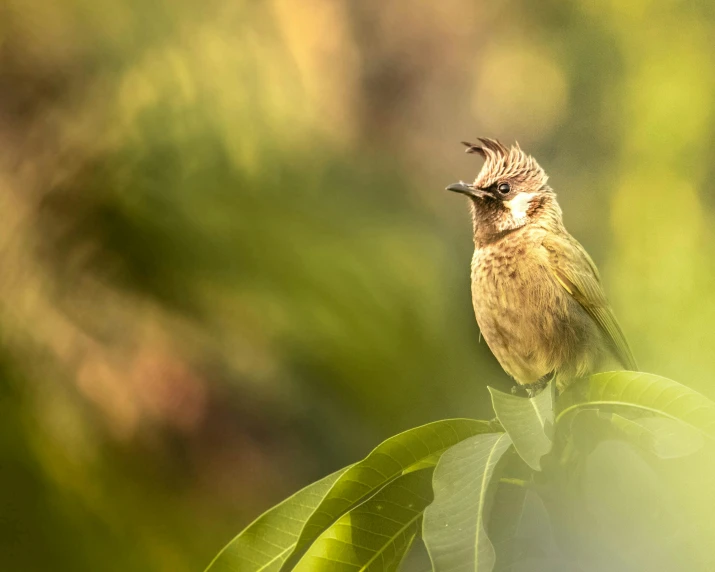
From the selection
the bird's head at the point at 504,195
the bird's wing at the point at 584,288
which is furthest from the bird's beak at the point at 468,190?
the bird's wing at the point at 584,288

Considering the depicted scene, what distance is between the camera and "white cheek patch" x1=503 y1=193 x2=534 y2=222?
3.44ft

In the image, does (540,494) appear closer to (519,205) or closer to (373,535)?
(373,535)

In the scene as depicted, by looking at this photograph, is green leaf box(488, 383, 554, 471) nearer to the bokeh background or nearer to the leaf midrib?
the leaf midrib

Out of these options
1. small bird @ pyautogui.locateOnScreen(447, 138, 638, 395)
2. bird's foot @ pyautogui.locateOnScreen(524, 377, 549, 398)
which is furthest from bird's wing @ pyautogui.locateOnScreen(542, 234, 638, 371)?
bird's foot @ pyautogui.locateOnScreen(524, 377, 549, 398)

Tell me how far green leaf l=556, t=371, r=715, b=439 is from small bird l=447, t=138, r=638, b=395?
1.13ft

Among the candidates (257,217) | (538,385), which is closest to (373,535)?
(538,385)

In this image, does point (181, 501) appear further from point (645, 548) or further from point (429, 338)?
point (645, 548)

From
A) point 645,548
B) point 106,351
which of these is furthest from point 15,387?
point 645,548

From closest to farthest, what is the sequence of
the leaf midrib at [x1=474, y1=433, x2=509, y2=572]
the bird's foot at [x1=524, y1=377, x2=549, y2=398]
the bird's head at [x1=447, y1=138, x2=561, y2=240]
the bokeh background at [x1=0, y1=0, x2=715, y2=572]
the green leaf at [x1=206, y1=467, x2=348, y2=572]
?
1. the leaf midrib at [x1=474, y1=433, x2=509, y2=572]
2. the green leaf at [x1=206, y1=467, x2=348, y2=572]
3. the bird's foot at [x1=524, y1=377, x2=549, y2=398]
4. the bird's head at [x1=447, y1=138, x2=561, y2=240]
5. the bokeh background at [x1=0, y1=0, x2=715, y2=572]

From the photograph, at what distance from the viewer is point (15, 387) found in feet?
4.87

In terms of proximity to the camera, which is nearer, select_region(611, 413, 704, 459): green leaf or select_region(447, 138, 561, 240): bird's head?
select_region(611, 413, 704, 459): green leaf

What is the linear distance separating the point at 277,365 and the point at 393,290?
10.6 inches

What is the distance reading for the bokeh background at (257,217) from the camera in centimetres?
139

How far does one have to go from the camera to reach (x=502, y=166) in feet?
3.49
